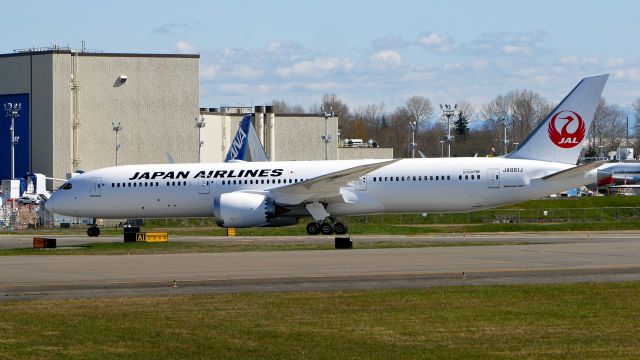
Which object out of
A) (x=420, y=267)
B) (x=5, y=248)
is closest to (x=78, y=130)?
(x=5, y=248)

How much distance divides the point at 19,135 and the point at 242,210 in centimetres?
4873

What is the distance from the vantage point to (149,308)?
767 inches

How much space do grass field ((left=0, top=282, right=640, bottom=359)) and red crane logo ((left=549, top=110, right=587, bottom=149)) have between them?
23743 millimetres

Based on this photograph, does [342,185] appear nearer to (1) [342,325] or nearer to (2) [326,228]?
(2) [326,228]

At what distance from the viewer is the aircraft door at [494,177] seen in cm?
4475

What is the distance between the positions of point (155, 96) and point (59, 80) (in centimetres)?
828

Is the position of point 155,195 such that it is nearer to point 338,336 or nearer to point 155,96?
point 338,336

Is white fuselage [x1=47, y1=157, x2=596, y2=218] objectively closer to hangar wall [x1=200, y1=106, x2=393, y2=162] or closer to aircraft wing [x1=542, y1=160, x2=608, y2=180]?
aircraft wing [x1=542, y1=160, x2=608, y2=180]

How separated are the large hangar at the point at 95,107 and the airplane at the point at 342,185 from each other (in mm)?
39007

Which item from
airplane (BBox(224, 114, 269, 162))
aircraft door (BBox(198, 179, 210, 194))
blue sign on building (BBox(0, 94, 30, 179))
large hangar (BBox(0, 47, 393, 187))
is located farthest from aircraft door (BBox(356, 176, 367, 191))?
blue sign on building (BBox(0, 94, 30, 179))

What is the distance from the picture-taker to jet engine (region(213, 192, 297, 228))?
43.8 metres

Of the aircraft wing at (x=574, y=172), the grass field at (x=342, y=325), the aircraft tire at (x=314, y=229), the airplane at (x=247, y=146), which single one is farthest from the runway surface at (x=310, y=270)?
the airplane at (x=247, y=146)

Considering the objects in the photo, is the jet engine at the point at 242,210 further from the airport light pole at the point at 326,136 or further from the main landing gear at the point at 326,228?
the airport light pole at the point at 326,136

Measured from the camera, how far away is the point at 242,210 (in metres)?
43.8
